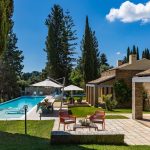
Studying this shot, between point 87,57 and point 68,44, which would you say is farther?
point 68,44

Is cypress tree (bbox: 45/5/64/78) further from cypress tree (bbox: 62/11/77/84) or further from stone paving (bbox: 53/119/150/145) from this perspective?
stone paving (bbox: 53/119/150/145)

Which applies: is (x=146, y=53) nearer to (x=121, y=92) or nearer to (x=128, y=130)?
(x=121, y=92)

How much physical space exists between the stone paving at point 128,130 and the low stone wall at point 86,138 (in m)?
0.30

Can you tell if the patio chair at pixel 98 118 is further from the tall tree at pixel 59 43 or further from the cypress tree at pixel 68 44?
the cypress tree at pixel 68 44

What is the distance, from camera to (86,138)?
42.3ft

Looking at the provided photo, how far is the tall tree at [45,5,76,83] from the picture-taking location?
57.5m

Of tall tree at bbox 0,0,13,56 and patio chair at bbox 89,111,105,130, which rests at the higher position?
tall tree at bbox 0,0,13,56

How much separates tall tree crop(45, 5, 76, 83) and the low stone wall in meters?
44.4

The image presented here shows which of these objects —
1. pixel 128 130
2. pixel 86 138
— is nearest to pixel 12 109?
pixel 128 130

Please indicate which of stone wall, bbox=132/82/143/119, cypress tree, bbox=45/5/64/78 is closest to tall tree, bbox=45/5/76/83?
cypress tree, bbox=45/5/64/78

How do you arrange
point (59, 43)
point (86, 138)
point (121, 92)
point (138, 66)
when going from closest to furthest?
point (86, 138) → point (121, 92) → point (138, 66) → point (59, 43)

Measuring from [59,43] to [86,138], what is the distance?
47.3 m

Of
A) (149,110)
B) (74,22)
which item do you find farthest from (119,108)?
(74,22)

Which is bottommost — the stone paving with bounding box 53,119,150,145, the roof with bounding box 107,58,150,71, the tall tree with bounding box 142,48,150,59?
the stone paving with bounding box 53,119,150,145
